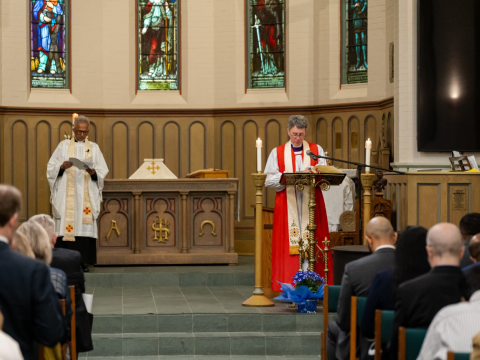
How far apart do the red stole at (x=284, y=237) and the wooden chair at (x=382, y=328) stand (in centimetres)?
376

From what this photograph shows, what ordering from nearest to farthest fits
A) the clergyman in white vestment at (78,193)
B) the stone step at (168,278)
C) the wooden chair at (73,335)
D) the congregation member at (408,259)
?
the congregation member at (408,259), the wooden chair at (73,335), the stone step at (168,278), the clergyman in white vestment at (78,193)

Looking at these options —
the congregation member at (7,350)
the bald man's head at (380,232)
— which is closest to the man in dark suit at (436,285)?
the bald man's head at (380,232)

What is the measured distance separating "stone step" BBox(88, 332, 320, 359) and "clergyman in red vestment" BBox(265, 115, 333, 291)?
96 centimetres

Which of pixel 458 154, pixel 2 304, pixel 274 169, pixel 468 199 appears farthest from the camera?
pixel 458 154

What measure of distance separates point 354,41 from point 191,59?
262cm

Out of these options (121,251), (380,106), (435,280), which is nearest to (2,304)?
(435,280)

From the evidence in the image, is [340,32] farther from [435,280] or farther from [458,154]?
[435,280]

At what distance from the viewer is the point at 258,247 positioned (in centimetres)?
775

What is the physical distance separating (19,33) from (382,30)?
217 inches

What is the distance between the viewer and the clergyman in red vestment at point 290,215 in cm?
802

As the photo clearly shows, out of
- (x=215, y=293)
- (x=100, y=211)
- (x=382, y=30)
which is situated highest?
(x=382, y=30)

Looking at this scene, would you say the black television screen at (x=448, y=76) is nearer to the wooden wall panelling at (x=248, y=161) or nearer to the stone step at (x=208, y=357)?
the wooden wall panelling at (x=248, y=161)

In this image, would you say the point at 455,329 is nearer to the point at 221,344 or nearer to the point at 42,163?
the point at 221,344

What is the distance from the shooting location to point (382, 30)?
11359 millimetres
